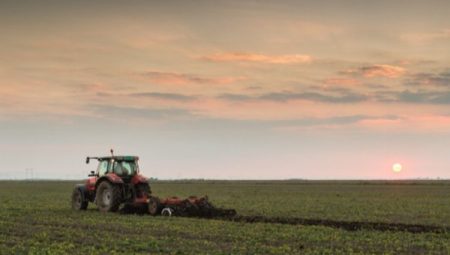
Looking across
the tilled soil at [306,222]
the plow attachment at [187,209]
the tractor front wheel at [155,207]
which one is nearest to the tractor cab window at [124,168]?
the tractor front wheel at [155,207]

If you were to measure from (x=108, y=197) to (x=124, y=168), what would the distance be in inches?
75.7

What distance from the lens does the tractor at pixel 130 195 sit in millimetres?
35062

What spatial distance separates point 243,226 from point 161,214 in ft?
25.4

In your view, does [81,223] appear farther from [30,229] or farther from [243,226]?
[243,226]

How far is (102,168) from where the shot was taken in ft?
128

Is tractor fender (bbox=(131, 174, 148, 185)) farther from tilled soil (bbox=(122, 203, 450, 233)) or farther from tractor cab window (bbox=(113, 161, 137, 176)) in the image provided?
tilled soil (bbox=(122, 203, 450, 233))

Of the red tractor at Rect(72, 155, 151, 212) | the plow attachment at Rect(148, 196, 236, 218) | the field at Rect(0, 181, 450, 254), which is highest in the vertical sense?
the red tractor at Rect(72, 155, 151, 212)

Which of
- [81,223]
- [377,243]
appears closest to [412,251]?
[377,243]

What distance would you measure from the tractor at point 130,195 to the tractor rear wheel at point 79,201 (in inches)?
40.8

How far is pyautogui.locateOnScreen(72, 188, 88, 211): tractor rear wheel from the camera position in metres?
40.9

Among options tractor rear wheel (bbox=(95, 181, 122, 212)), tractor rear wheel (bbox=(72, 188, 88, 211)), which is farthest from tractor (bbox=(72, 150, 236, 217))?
tractor rear wheel (bbox=(72, 188, 88, 211))

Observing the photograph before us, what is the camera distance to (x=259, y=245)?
22203 millimetres

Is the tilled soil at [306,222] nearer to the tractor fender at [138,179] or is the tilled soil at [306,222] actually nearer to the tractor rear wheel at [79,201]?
the tractor fender at [138,179]

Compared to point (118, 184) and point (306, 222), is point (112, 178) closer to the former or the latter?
point (118, 184)
